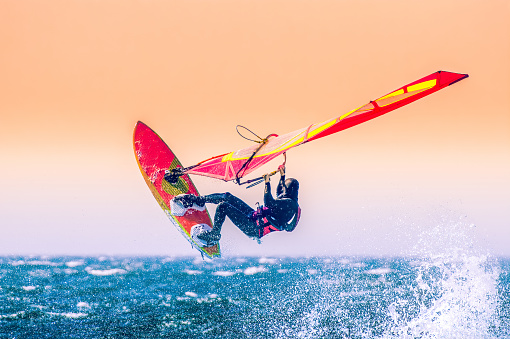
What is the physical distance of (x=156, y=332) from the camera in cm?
2333

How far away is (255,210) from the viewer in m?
6.61

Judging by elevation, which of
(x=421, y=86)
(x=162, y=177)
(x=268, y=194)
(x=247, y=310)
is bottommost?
(x=247, y=310)

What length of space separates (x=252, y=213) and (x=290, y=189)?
2.29 ft

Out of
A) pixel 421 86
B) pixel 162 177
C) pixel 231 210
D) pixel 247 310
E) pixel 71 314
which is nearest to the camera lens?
pixel 421 86

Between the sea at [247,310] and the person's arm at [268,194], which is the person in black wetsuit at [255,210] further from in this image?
the sea at [247,310]

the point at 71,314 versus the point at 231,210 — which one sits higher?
the point at 231,210

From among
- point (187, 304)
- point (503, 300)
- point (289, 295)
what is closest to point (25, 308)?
point (187, 304)

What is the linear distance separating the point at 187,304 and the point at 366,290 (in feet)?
67.5

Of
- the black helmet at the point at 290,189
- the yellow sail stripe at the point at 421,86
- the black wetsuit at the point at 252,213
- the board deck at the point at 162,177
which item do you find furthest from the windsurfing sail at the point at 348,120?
the board deck at the point at 162,177

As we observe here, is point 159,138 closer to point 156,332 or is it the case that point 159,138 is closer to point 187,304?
point 156,332

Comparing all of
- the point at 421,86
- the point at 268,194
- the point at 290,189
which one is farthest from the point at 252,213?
the point at 421,86

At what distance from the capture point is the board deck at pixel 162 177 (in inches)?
305

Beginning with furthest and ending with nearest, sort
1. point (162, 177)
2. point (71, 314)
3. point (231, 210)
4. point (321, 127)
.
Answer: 1. point (71, 314)
2. point (162, 177)
3. point (231, 210)
4. point (321, 127)

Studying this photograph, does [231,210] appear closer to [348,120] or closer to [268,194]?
[268,194]
